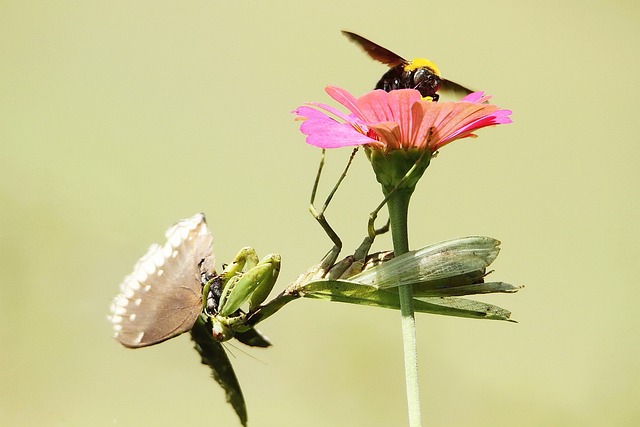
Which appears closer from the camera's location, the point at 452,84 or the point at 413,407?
the point at 413,407

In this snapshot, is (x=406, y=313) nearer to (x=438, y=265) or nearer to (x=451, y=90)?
(x=438, y=265)

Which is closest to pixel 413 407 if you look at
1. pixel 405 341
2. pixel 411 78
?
pixel 405 341

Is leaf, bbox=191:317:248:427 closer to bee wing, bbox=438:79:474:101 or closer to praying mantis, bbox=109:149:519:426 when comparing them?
praying mantis, bbox=109:149:519:426

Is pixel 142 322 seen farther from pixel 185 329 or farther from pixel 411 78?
pixel 411 78

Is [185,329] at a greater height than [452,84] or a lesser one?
lesser

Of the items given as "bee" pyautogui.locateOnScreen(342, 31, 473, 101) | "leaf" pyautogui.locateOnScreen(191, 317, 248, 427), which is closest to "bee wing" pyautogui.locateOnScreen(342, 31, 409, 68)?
"bee" pyautogui.locateOnScreen(342, 31, 473, 101)

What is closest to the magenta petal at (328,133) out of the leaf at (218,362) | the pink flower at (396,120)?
the pink flower at (396,120)

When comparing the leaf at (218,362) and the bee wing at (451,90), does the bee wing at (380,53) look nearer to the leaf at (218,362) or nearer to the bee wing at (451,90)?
the bee wing at (451,90)
